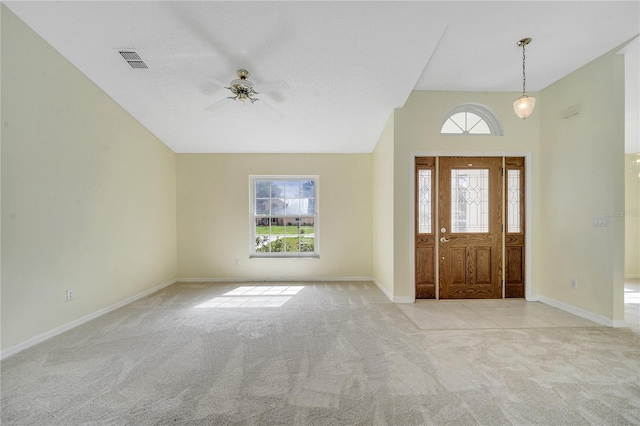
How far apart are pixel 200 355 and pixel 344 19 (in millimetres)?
3400

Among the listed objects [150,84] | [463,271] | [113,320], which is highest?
[150,84]

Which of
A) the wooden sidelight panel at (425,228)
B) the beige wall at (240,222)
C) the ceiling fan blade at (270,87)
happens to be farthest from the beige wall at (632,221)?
the ceiling fan blade at (270,87)

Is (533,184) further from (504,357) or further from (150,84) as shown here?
(150,84)

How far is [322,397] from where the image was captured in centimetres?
189

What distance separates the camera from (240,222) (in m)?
5.50

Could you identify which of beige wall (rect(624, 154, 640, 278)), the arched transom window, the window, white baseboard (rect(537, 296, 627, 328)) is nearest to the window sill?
the window

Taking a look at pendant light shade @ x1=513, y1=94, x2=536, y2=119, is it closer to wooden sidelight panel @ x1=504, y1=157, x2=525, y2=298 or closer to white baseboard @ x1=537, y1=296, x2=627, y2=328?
wooden sidelight panel @ x1=504, y1=157, x2=525, y2=298

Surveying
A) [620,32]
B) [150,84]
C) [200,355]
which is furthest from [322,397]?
[620,32]

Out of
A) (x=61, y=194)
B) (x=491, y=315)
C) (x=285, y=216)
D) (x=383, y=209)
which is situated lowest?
(x=491, y=315)

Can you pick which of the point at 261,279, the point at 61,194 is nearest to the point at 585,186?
the point at 261,279

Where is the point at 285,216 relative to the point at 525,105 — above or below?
below

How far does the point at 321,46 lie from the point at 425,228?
2830mm

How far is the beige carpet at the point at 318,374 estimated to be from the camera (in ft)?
5.69

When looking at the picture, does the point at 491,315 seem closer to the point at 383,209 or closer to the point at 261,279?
the point at 383,209
